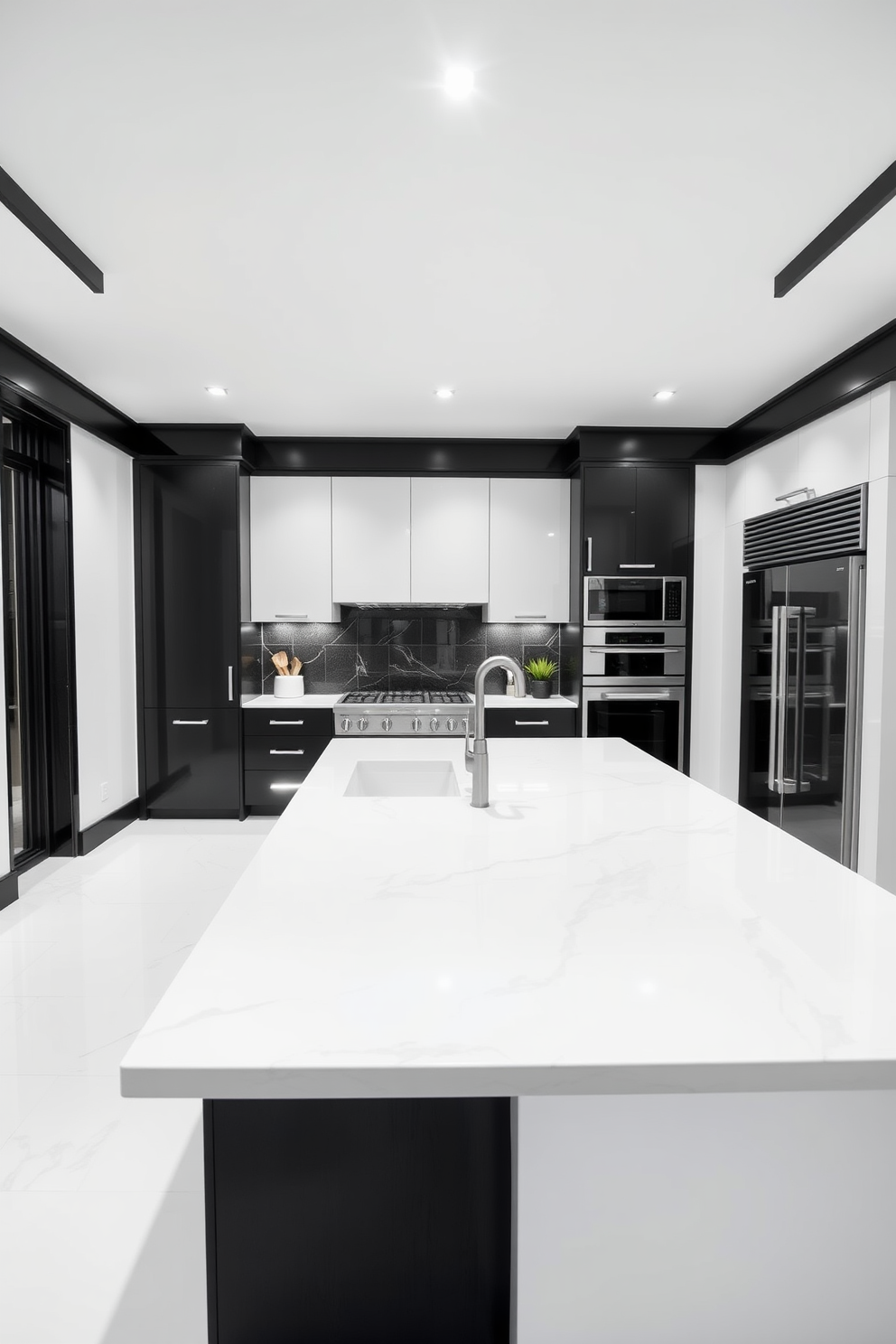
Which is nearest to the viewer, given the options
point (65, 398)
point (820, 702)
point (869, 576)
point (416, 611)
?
point (869, 576)

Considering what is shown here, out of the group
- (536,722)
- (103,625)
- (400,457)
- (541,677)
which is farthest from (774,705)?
(103,625)

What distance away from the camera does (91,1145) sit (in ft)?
6.11

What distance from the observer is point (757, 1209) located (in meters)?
0.93

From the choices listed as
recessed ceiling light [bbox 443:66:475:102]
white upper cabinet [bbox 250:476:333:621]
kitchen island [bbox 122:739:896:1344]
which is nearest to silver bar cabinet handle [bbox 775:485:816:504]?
recessed ceiling light [bbox 443:66:475:102]

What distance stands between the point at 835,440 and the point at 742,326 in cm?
76

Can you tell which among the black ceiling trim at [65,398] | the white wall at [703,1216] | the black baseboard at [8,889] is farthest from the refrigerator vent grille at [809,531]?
the black baseboard at [8,889]

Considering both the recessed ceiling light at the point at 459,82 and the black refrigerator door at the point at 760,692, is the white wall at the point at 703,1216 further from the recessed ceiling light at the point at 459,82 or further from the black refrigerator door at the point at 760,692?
the black refrigerator door at the point at 760,692

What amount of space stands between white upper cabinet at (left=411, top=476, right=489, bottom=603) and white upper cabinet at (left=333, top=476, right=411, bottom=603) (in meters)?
0.07

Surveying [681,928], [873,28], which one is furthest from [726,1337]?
[873,28]

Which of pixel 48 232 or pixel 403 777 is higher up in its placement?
pixel 48 232

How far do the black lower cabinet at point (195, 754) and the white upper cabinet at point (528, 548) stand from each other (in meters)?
1.92

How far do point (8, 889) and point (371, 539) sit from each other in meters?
2.87

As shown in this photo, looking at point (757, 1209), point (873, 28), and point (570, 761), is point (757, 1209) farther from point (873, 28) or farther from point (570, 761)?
point (873, 28)

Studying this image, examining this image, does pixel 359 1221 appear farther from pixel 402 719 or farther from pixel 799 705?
pixel 402 719
